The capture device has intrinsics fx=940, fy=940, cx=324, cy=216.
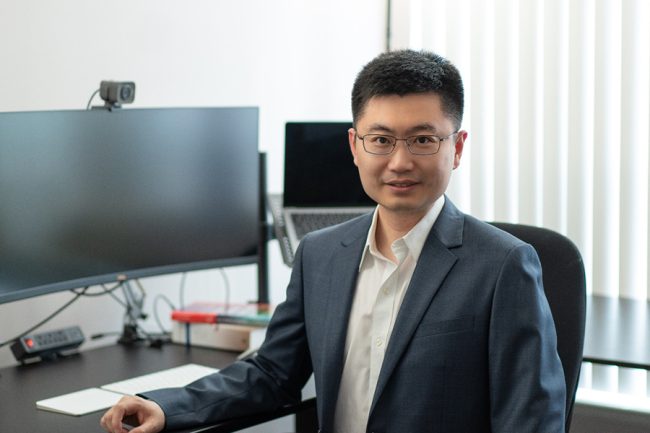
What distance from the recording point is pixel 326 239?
173 centimetres

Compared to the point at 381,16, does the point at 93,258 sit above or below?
below

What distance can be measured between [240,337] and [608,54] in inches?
61.0

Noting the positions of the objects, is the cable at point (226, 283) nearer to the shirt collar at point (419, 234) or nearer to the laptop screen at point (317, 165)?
the laptop screen at point (317, 165)

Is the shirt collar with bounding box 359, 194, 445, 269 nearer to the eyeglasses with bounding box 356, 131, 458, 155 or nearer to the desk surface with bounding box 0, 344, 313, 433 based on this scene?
the eyeglasses with bounding box 356, 131, 458, 155

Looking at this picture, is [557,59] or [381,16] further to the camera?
[381,16]

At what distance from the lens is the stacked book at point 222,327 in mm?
2244

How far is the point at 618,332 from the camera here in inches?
89.0

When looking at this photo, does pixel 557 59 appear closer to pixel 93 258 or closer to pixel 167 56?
pixel 167 56

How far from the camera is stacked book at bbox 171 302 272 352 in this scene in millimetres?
2244

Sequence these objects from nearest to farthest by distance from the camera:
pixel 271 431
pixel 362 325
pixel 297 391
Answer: pixel 362 325 → pixel 297 391 → pixel 271 431

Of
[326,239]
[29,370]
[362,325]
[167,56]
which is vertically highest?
[167,56]

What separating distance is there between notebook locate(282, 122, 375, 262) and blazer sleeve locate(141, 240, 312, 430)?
0.84m

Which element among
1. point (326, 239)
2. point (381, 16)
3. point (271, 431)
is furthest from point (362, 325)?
point (381, 16)

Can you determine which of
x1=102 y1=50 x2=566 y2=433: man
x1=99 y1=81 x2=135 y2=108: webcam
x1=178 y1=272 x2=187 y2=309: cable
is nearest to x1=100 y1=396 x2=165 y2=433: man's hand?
x1=102 y1=50 x2=566 y2=433: man
